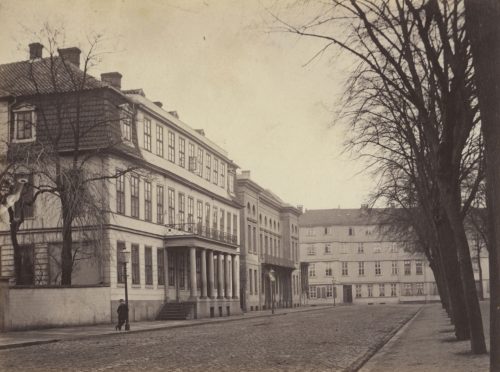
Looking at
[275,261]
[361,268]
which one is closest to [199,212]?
[275,261]

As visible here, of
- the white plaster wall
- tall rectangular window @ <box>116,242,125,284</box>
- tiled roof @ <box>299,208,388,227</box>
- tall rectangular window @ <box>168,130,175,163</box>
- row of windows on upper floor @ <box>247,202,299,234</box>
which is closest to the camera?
the white plaster wall

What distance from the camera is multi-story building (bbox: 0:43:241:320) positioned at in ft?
111

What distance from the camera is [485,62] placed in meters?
7.98

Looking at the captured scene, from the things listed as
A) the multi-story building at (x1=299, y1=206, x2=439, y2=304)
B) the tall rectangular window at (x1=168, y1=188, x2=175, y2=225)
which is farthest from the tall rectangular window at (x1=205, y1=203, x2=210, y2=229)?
the multi-story building at (x1=299, y1=206, x2=439, y2=304)

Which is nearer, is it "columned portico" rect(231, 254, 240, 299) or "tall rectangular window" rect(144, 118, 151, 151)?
"tall rectangular window" rect(144, 118, 151, 151)

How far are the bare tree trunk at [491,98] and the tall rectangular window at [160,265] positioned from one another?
33.5 meters

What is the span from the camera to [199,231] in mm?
44500

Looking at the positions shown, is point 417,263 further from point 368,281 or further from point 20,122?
point 20,122

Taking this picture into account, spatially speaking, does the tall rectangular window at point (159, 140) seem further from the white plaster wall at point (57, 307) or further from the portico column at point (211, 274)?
the white plaster wall at point (57, 307)

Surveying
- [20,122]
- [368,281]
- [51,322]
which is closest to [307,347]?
Result: [51,322]

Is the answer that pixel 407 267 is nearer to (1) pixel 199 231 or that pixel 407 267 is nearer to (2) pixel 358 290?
(2) pixel 358 290

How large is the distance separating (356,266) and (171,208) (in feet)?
225

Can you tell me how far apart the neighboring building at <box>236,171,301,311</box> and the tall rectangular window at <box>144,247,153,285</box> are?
13279 millimetres

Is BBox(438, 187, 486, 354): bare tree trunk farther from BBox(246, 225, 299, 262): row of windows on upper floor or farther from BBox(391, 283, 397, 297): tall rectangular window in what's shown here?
BBox(391, 283, 397, 297): tall rectangular window
